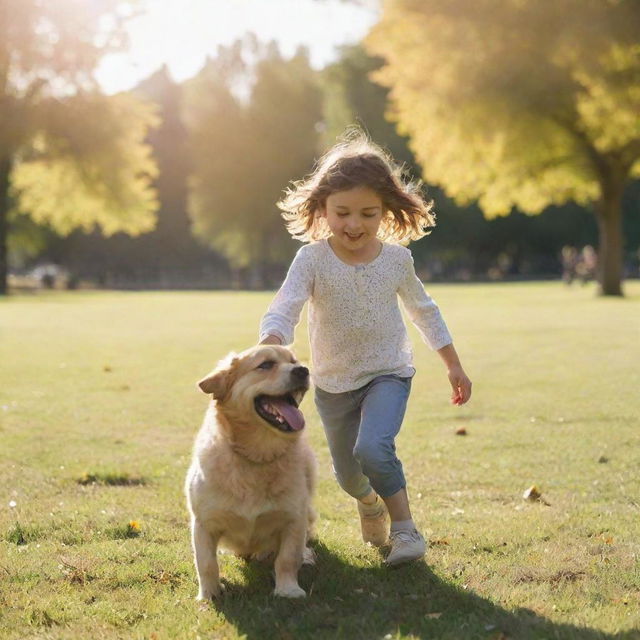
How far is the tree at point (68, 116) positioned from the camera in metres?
39.4

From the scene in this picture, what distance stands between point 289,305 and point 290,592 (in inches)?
58.0

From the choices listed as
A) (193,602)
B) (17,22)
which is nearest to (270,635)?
(193,602)

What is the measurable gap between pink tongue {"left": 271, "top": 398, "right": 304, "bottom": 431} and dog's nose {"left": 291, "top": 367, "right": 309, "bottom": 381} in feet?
0.67

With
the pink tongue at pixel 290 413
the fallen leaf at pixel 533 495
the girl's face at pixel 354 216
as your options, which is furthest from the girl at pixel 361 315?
the fallen leaf at pixel 533 495

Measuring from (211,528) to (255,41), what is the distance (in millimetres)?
57689

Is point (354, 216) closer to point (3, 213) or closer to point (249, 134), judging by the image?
point (3, 213)

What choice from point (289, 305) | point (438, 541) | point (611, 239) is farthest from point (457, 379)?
point (611, 239)

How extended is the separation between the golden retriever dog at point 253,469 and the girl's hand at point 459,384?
1041mm

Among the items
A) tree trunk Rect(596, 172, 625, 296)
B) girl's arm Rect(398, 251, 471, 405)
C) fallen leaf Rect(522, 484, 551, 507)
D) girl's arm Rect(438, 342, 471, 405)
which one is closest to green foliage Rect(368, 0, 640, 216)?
tree trunk Rect(596, 172, 625, 296)

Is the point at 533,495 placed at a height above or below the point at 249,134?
below

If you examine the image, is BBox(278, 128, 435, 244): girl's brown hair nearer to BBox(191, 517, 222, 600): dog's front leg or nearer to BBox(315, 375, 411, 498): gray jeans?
BBox(315, 375, 411, 498): gray jeans

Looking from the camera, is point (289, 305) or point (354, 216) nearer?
point (289, 305)

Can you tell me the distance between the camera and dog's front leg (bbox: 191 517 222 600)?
176 inches

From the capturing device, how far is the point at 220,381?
4.56 meters
